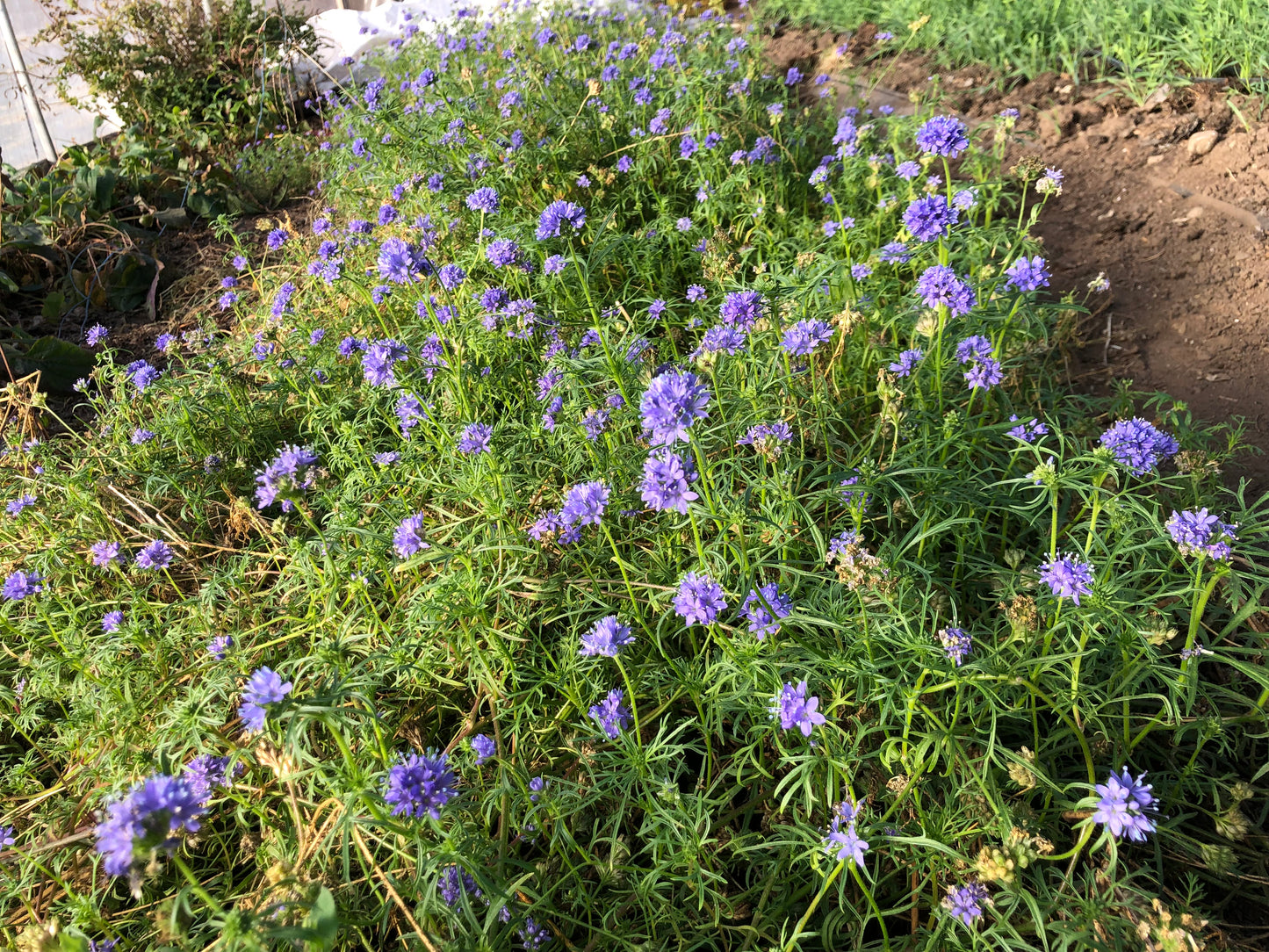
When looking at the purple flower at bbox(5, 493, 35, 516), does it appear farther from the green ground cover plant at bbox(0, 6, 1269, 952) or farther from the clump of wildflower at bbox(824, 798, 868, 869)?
the clump of wildflower at bbox(824, 798, 868, 869)

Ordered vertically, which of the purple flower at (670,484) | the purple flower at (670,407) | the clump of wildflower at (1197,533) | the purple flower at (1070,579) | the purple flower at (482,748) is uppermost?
the purple flower at (670,407)

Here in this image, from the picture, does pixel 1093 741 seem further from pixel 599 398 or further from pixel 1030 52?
pixel 1030 52

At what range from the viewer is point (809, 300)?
296cm

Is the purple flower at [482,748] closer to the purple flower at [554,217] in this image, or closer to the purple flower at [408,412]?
the purple flower at [408,412]

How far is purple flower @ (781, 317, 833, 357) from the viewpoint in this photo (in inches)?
91.4

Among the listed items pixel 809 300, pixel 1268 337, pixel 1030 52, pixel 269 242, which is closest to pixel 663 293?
pixel 809 300

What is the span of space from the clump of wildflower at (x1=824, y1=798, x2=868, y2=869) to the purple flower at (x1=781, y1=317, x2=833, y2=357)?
4.07ft

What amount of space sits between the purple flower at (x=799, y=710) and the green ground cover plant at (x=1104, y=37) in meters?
3.97

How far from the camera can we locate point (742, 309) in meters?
2.33

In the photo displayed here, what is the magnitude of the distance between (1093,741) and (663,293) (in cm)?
237

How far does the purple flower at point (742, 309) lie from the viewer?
2318 mm

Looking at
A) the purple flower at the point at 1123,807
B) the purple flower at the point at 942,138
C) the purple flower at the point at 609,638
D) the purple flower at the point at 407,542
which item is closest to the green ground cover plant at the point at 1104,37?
the purple flower at the point at 942,138

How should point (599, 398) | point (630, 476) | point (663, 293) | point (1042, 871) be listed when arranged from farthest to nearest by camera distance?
point (663, 293) → point (599, 398) → point (630, 476) → point (1042, 871)

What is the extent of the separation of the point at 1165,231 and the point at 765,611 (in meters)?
2.88
